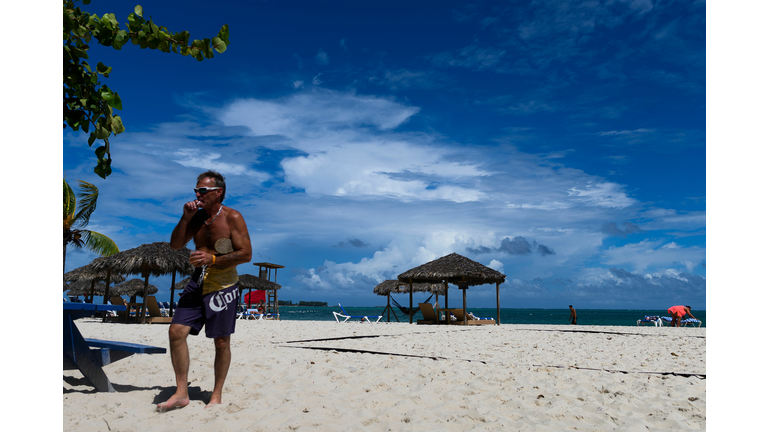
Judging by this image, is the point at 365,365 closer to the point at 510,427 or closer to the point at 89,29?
the point at 510,427

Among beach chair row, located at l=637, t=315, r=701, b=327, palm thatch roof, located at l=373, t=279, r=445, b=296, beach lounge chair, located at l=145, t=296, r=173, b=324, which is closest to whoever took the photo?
beach lounge chair, located at l=145, t=296, r=173, b=324

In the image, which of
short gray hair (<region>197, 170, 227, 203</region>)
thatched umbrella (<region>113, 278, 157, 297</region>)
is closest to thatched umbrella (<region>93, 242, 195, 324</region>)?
thatched umbrella (<region>113, 278, 157, 297</region>)

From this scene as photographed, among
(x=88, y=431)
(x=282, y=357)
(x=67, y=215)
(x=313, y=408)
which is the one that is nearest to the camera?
(x=88, y=431)

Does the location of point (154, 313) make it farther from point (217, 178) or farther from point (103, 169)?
point (103, 169)

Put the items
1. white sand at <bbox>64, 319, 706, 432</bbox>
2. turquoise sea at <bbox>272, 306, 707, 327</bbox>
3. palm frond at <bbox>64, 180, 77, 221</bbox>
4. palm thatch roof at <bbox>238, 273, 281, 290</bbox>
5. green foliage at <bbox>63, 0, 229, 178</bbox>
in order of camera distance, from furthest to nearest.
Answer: turquoise sea at <bbox>272, 306, 707, 327</bbox> < palm thatch roof at <bbox>238, 273, 281, 290</bbox> < palm frond at <bbox>64, 180, 77, 221</bbox> < white sand at <bbox>64, 319, 706, 432</bbox> < green foliage at <bbox>63, 0, 229, 178</bbox>

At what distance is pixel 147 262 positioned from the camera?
15422 mm

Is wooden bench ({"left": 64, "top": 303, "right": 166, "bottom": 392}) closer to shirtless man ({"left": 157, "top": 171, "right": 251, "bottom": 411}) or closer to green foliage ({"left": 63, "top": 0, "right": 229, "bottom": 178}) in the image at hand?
shirtless man ({"left": 157, "top": 171, "right": 251, "bottom": 411})

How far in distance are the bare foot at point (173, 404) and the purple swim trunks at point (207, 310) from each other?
375mm

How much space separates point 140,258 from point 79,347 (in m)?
14.2

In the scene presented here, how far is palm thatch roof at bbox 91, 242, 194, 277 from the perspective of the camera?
1542 cm

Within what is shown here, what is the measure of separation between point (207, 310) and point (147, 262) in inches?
574

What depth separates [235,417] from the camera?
2.52 metres

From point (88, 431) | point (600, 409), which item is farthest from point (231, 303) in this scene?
point (600, 409)

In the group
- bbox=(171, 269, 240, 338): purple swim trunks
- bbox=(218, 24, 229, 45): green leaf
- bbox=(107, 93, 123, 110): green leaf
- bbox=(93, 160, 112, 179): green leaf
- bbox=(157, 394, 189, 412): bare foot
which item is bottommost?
bbox=(157, 394, 189, 412): bare foot
